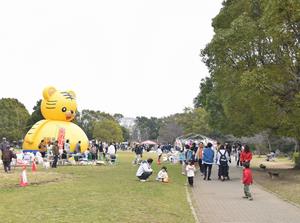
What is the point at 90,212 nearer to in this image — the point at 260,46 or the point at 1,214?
the point at 1,214

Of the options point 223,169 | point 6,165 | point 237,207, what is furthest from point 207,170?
point 6,165

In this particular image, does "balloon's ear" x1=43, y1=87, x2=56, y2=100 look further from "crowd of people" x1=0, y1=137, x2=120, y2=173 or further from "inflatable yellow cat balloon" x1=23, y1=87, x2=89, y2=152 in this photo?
"crowd of people" x1=0, y1=137, x2=120, y2=173

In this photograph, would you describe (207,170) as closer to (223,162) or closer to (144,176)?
(223,162)

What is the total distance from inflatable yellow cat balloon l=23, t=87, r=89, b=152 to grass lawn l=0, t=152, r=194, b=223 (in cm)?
1740

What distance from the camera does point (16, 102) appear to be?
3511 inches

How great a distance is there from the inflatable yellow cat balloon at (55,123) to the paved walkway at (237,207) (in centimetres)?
2012

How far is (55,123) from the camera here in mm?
37594

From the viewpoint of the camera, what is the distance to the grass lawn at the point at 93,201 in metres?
10.5

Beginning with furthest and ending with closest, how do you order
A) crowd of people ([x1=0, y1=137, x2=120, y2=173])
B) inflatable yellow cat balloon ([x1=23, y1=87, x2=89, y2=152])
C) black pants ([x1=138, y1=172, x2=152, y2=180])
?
1. inflatable yellow cat balloon ([x1=23, y1=87, x2=89, y2=152])
2. crowd of people ([x1=0, y1=137, x2=120, y2=173])
3. black pants ([x1=138, y1=172, x2=152, y2=180])

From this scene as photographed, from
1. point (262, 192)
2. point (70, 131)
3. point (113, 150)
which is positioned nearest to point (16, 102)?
point (70, 131)

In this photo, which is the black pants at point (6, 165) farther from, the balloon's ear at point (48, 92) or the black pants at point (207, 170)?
the balloon's ear at point (48, 92)

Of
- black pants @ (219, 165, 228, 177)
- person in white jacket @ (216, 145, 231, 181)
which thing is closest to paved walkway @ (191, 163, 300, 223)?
person in white jacket @ (216, 145, 231, 181)

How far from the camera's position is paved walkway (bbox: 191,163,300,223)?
11234 mm

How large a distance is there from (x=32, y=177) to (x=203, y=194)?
8131 millimetres
